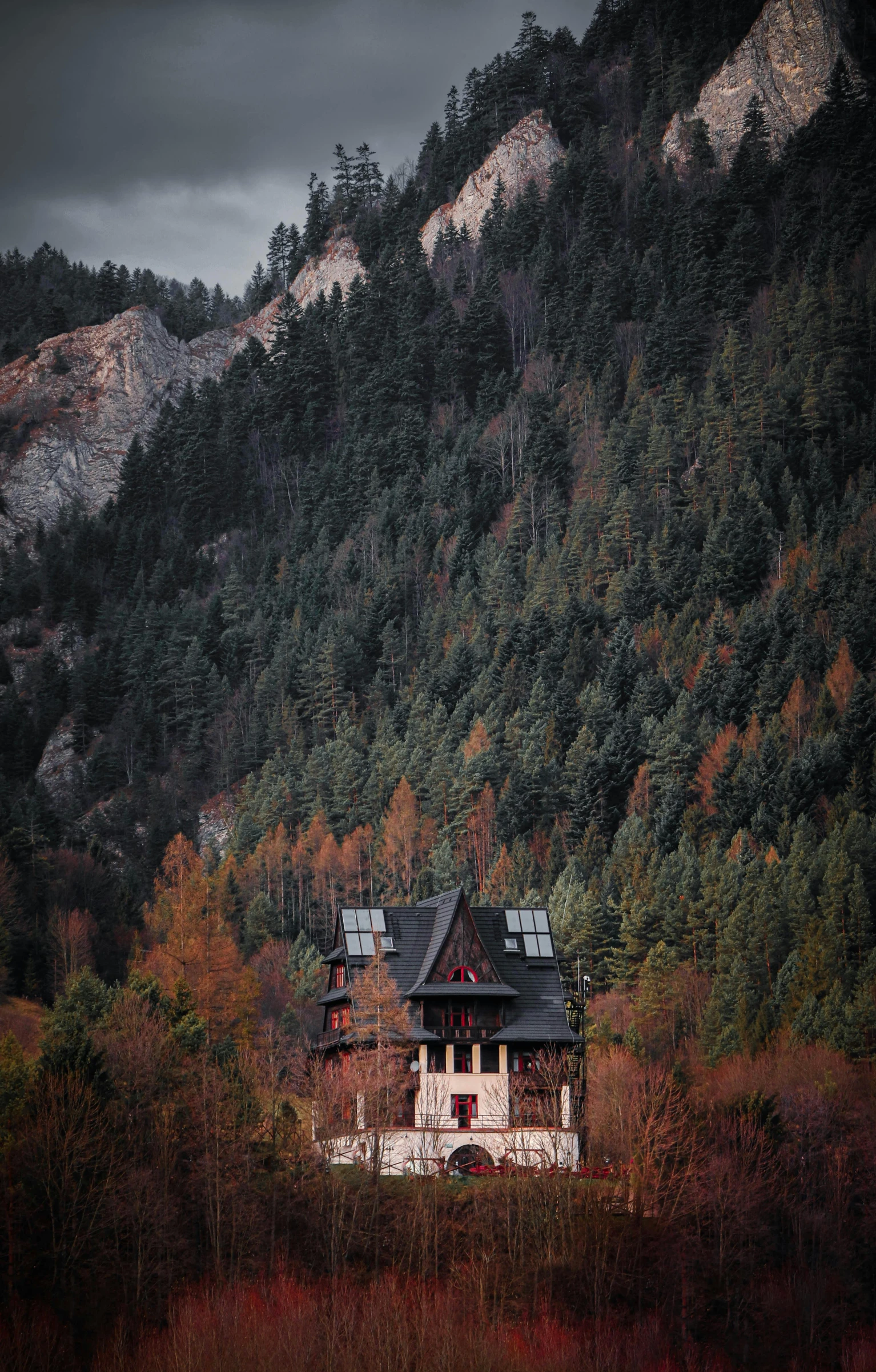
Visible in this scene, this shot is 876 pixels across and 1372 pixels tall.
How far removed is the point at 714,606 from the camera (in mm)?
155750

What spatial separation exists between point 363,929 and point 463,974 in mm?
6093

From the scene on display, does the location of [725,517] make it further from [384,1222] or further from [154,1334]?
[154,1334]

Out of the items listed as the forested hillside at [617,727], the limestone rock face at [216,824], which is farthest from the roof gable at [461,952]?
the limestone rock face at [216,824]

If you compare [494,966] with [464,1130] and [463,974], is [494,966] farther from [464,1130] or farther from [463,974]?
[464,1130]

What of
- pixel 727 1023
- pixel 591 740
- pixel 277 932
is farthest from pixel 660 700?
pixel 727 1023

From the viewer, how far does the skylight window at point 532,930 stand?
280ft

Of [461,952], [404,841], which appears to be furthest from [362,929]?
[404,841]

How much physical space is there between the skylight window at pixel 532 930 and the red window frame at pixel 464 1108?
8.29 metres

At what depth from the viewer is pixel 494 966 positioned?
8312cm

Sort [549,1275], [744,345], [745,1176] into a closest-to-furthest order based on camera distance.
Result: [549,1275] → [745,1176] → [744,345]

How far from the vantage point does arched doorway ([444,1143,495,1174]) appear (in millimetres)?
76375

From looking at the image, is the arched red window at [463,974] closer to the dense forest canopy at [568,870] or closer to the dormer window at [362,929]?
the dormer window at [362,929]

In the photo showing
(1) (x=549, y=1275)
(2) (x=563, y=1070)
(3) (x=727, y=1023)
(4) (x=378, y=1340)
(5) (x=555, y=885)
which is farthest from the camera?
(5) (x=555, y=885)

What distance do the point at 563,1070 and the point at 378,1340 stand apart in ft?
86.6
